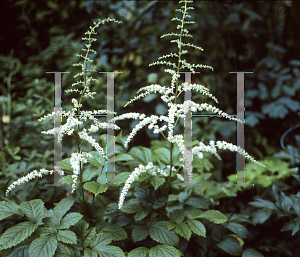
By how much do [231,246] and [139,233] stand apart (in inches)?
18.7

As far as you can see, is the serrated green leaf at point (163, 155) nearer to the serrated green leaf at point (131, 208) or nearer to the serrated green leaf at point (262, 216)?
the serrated green leaf at point (131, 208)

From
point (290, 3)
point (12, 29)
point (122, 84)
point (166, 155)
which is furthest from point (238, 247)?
point (12, 29)

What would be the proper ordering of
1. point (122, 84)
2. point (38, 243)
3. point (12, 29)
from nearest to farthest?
point (38, 243)
point (122, 84)
point (12, 29)

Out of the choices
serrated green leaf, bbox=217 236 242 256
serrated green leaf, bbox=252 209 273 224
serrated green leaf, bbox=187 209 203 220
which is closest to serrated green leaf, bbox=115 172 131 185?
serrated green leaf, bbox=187 209 203 220

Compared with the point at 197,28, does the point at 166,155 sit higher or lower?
lower

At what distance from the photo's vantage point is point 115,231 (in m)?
1.05

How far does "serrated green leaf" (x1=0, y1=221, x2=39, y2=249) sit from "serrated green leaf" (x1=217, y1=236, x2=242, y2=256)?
822 millimetres

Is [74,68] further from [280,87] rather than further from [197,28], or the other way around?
[280,87]

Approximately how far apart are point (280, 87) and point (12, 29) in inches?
121

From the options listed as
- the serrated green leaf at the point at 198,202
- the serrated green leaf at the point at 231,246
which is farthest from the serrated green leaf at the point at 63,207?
the serrated green leaf at the point at 231,246

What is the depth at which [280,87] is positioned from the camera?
101 inches

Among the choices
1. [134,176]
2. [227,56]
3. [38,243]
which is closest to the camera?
[38,243]

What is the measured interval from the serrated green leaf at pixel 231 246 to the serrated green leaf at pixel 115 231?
1.60 feet

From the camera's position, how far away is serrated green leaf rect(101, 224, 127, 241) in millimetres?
1021
